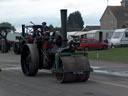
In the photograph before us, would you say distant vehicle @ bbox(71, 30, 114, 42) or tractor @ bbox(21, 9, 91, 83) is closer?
tractor @ bbox(21, 9, 91, 83)

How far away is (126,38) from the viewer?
4584cm

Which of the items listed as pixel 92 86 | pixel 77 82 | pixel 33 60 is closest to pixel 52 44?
pixel 33 60

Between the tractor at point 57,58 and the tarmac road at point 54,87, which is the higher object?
the tractor at point 57,58

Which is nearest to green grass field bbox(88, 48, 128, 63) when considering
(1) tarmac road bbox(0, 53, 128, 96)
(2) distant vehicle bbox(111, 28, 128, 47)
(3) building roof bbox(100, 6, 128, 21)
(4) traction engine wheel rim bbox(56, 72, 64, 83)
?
(2) distant vehicle bbox(111, 28, 128, 47)

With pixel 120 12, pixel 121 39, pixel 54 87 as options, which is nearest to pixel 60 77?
pixel 54 87

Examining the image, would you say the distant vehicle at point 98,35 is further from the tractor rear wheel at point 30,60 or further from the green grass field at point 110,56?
the tractor rear wheel at point 30,60

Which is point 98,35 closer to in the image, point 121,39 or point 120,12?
point 121,39

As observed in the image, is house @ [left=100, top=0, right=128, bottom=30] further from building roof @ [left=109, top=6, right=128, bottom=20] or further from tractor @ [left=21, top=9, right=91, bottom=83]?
tractor @ [left=21, top=9, right=91, bottom=83]

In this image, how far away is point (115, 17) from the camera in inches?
3332

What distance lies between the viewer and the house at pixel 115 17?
84.2 meters

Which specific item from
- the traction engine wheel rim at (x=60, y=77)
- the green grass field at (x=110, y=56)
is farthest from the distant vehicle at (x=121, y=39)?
the traction engine wheel rim at (x=60, y=77)

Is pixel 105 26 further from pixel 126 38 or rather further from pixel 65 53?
pixel 65 53

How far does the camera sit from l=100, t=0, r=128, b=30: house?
276 feet

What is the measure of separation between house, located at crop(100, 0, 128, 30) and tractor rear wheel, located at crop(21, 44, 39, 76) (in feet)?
229
